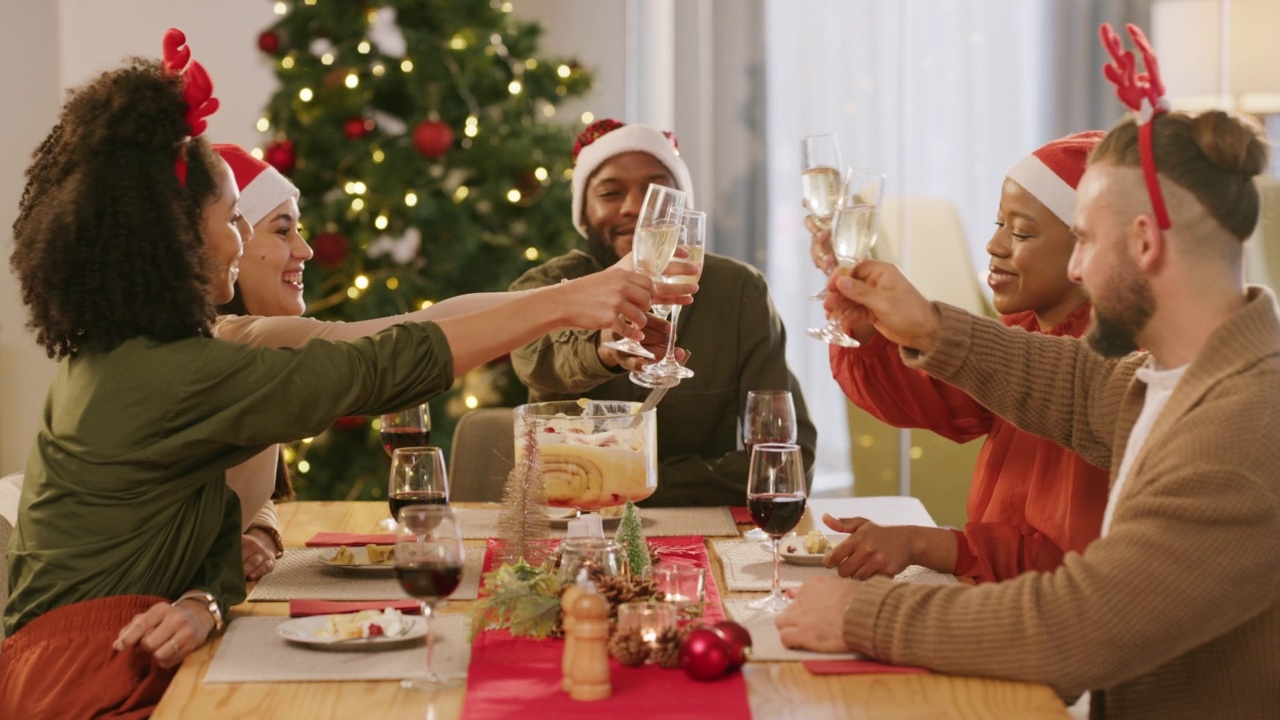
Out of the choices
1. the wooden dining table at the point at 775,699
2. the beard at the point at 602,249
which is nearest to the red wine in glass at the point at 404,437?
the wooden dining table at the point at 775,699

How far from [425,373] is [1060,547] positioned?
0.99 metres

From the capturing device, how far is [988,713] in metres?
1.35

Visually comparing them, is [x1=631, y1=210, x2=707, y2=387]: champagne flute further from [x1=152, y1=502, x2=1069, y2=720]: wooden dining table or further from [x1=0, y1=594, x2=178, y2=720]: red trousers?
[x1=0, y1=594, x2=178, y2=720]: red trousers

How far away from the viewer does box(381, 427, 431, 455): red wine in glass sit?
234cm

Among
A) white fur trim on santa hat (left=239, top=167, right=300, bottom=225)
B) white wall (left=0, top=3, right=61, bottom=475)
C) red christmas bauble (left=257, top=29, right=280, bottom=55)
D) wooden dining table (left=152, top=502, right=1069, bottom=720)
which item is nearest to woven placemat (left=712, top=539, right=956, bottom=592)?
wooden dining table (left=152, top=502, right=1069, bottom=720)

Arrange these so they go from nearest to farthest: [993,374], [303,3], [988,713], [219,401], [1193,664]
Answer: [988,713] → [1193,664] → [219,401] → [993,374] → [303,3]

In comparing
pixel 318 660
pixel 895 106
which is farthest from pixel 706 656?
pixel 895 106

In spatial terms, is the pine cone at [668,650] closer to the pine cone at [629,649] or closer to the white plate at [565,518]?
the pine cone at [629,649]

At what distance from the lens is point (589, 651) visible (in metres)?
1.38

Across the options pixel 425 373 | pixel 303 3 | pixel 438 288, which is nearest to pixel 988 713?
pixel 425 373

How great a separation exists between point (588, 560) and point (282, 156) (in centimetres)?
301

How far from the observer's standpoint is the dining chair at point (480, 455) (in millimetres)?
2975

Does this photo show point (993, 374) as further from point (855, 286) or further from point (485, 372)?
point (485, 372)

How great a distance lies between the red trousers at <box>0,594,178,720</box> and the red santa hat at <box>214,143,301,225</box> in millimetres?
995
